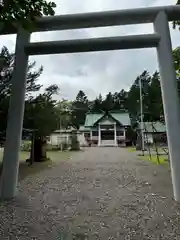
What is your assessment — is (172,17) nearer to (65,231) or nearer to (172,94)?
(172,94)

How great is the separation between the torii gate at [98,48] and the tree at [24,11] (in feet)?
7.55

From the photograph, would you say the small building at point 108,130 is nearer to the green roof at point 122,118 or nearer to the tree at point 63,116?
the green roof at point 122,118

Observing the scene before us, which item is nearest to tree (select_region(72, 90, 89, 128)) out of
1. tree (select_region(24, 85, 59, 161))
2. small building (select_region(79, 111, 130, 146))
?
small building (select_region(79, 111, 130, 146))

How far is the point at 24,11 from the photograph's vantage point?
82.2 inches

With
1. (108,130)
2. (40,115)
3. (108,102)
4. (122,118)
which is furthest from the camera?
(108,102)

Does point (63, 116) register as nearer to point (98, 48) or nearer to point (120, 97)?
point (98, 48)

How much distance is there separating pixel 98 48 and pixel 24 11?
8.79 ft

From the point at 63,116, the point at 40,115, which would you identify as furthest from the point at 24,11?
the point at 63,116

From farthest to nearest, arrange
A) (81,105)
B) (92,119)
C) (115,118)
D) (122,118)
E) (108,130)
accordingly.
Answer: (81,105) → (92,119) → (122,118) → (115,118) → (108,130)

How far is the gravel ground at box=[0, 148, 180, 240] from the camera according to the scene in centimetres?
294

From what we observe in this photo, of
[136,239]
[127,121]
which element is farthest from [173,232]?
[127,121]

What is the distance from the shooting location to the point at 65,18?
4.52m

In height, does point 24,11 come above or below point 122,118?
below

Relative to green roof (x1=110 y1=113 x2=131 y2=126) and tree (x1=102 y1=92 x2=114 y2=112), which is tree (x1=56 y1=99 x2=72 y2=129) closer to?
green roof (x1=110 y1=113 x2=131 y2=126)
